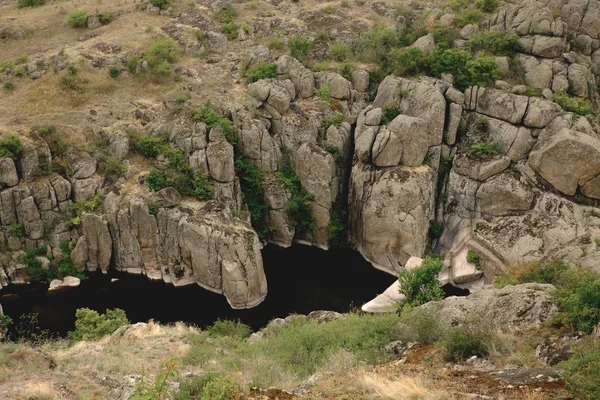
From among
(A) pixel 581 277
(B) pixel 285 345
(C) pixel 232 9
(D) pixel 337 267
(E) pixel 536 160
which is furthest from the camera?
(C) pixel 232 9

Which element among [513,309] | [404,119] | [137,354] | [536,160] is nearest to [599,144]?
[536,160]

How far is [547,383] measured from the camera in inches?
444

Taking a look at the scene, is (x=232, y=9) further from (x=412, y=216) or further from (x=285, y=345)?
(x=285, y=345)

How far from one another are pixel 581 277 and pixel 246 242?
2140cm

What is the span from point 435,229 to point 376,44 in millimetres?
18122

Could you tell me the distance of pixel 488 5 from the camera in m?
46.2

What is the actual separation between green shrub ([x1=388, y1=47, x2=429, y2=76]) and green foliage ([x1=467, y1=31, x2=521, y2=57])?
13.6 ft

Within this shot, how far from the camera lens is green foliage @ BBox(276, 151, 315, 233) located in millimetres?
41625

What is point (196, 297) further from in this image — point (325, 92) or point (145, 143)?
point (325, 92)

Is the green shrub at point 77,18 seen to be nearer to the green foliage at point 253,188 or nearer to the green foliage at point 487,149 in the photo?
the green foliage at point 253,188

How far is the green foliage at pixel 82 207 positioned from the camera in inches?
1442

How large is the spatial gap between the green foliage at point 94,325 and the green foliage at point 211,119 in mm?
16188

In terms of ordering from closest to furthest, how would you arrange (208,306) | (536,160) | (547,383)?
(547,383) < (208,306) < (536,160)

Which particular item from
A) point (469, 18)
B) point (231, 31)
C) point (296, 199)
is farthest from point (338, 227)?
point (231, 31)
